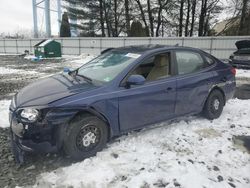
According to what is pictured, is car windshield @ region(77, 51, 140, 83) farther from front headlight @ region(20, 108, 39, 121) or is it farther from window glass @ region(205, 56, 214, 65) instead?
window glass @ region(205, 56, 214, 65)

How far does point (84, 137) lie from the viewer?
3441 mm

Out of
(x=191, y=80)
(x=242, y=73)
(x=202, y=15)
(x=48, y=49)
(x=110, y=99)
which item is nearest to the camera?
(x=110, y=99)

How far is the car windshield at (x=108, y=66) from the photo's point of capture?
385 cm

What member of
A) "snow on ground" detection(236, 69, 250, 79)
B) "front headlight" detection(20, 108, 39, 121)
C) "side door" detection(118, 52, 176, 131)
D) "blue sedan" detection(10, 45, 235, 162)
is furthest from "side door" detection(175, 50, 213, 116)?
"snow on ground" detection(236, 69, 250, 79)

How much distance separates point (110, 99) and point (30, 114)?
1.05 meters

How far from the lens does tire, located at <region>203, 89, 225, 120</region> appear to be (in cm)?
493

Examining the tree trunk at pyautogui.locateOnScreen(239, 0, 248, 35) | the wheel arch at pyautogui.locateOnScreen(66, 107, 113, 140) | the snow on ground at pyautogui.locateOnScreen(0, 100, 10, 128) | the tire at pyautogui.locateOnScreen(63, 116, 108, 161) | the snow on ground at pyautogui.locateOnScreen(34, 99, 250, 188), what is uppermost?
the tree trunk at pyautogui.locateOnScreen(239, 0, 248, 35)

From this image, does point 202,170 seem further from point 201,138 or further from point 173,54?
point 173,54

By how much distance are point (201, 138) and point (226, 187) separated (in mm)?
1301

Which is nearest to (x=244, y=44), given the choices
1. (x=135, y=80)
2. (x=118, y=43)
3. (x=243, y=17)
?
(x=135, y=80)

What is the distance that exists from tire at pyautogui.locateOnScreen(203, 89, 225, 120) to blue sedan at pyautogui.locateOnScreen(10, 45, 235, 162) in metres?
0.02

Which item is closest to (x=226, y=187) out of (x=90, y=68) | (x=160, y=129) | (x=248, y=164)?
(x=248, y=164)

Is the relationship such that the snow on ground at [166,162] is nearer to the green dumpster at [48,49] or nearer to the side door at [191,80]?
the side door at [191,80]

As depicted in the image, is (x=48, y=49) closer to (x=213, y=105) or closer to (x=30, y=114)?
(x=213, y=105)
